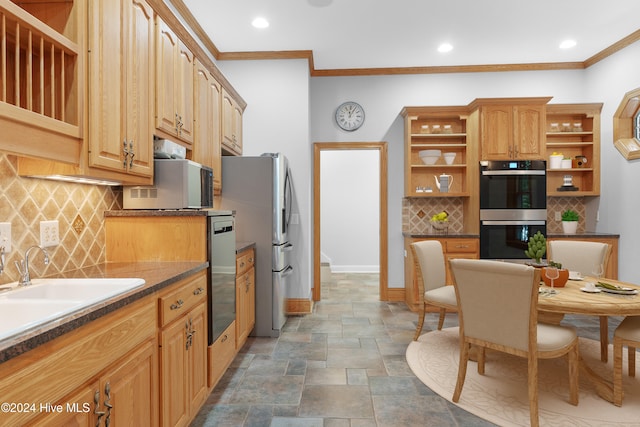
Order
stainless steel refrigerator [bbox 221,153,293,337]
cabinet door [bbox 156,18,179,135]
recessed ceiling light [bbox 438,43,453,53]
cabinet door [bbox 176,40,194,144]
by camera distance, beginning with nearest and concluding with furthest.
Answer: cabinet door [bbox 156,18,179,135], cabinet door [bbox 176,40,194,144], stainless steel refrigerator [bbox 221,153,293,337], recessed ceiling light [bbox 438,43,453,53]

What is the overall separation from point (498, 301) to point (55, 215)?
7.98 ft

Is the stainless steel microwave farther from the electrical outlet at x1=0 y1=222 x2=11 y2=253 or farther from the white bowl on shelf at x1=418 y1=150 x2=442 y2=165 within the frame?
the white bowl on shelf at x1=418 y1=150 x2=442 y2=165

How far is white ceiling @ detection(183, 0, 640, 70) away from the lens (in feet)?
11.3

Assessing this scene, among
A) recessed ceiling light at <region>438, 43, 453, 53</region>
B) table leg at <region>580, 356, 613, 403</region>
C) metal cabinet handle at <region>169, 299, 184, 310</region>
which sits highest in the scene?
recessed ceiling light at <region>438, 43, 453, 53</region>

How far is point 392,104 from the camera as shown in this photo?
498 cm

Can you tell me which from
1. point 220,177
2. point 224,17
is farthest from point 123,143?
point 224,17

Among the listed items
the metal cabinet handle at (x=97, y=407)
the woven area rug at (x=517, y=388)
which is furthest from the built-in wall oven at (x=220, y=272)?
the woven area rug at (x=517, y=388)

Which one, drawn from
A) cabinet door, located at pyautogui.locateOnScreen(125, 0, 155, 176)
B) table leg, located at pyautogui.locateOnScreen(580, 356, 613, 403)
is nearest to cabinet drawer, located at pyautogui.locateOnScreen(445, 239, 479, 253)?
table leg, located at pyautogui.locateOnScreen(580, 356, 613, 403)

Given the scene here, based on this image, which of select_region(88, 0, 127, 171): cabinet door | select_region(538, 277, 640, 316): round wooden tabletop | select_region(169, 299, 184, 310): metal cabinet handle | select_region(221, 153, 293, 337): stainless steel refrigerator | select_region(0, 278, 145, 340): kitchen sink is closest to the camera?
select_region(0, 278, 145, 340): kitchen sink

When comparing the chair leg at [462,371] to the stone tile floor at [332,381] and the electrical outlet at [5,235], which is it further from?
the electrical outlet at [5,235]

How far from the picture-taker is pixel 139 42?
6.81ft

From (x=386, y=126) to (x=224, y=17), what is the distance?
2414 millimetres

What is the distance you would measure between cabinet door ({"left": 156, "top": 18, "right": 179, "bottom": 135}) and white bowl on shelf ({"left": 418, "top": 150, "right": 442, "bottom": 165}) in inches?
126

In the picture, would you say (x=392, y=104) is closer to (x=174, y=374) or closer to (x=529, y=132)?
(x=529, y=132)
